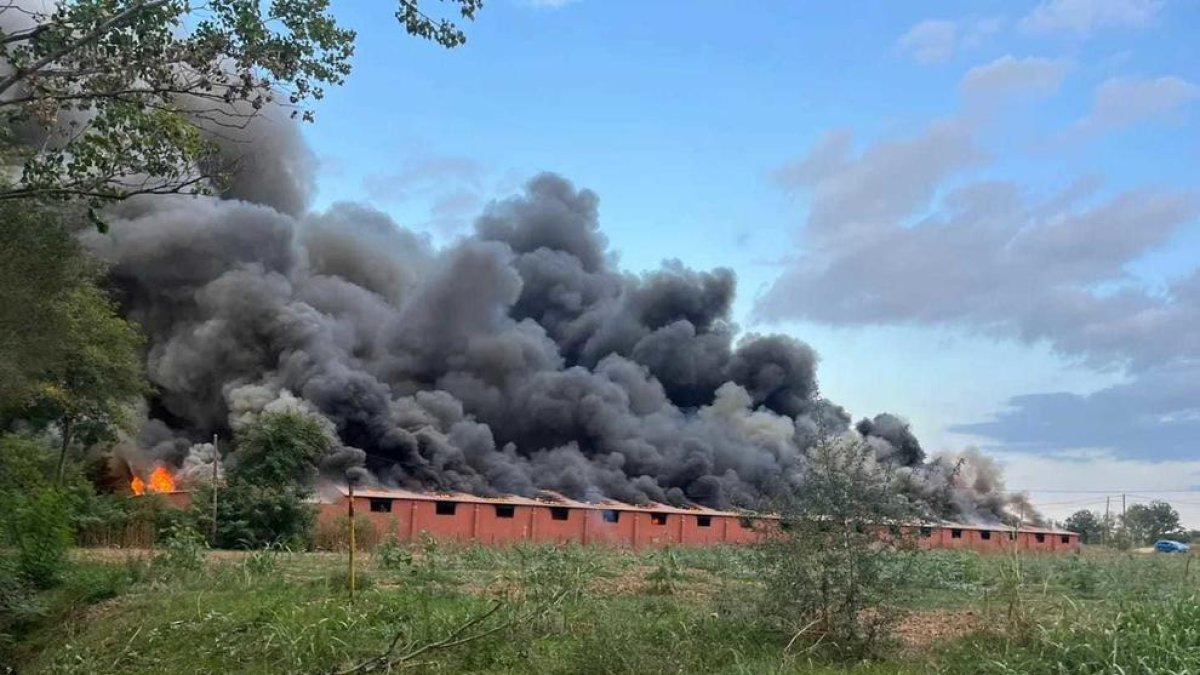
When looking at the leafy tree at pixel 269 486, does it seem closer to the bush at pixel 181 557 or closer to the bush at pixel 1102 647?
the bush at pixel 181 557

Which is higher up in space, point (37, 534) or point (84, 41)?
point (84, 41)

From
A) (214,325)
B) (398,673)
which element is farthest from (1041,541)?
(398,673)

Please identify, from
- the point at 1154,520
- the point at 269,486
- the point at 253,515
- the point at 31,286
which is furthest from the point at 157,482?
the point at 1154,520

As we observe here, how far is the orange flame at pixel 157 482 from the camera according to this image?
104ft

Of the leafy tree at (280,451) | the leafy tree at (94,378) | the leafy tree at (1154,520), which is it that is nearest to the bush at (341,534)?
the leafy tree at (280,451)

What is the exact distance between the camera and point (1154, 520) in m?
65.4

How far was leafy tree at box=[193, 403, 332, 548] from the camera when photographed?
23719 millimetres

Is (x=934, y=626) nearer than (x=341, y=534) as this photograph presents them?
Yes

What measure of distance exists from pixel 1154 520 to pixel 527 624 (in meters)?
67.9

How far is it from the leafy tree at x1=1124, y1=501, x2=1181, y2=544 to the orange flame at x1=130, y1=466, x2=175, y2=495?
42.0 m

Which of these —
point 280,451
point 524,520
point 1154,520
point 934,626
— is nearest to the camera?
point 934,626

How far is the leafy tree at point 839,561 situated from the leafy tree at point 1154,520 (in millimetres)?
46744

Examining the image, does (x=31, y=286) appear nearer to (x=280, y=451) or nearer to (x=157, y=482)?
(x=280, y=451)

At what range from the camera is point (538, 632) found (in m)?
8.71
